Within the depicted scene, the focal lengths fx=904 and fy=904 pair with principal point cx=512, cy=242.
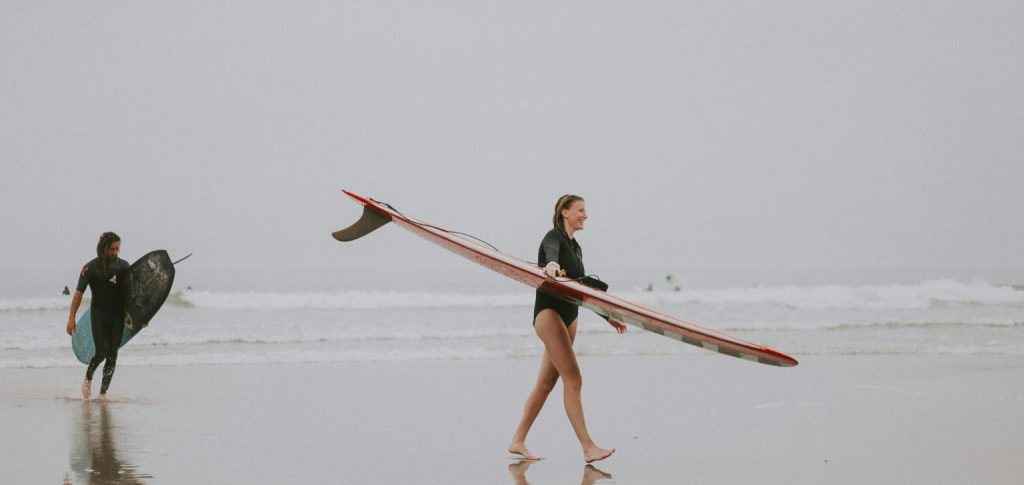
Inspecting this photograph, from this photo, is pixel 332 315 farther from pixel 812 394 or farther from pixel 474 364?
pixel 812 394

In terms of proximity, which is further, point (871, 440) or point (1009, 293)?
point (1009, 293)

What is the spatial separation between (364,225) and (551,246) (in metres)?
1.16

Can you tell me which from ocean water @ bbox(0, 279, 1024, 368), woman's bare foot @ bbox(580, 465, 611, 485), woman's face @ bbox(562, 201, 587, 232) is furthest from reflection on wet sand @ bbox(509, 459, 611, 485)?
ocean water @ bbox(0, 279, 1024, 368)

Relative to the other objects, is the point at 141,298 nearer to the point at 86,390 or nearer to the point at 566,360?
the point at 86,390

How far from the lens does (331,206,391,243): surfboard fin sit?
16.5ft

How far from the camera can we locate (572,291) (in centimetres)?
450

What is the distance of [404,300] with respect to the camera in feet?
68.0

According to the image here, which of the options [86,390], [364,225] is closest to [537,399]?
[364,225]

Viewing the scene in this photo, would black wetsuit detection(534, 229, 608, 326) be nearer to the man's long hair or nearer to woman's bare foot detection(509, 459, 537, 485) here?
woman's bare foot detection(509, 459, 537, 485)

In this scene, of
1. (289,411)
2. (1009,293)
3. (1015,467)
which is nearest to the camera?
(1015,467)

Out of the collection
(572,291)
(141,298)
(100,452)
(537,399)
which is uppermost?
(572,291)

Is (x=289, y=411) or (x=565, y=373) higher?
(x=565, y=373)

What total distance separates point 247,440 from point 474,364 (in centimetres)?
438

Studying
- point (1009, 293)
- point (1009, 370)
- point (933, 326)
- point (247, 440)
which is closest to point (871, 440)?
point (247, 440)
